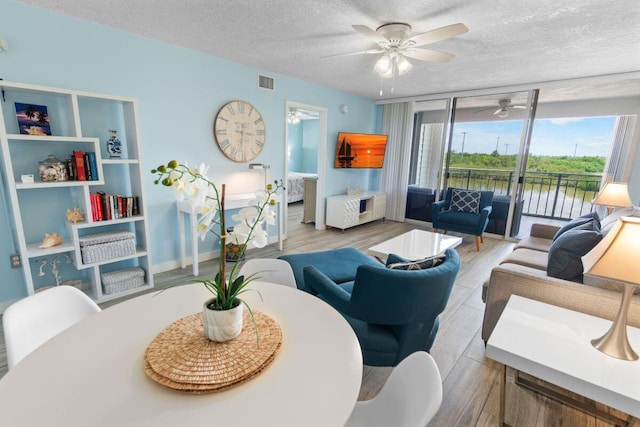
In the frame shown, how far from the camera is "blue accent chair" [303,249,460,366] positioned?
4.77 feet

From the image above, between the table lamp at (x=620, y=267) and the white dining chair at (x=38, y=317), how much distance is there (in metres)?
2.31

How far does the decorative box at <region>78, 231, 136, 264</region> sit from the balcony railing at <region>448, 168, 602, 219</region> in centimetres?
506

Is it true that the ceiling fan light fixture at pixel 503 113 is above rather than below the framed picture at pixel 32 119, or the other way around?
above

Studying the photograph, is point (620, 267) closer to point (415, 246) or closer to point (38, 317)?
point (415, 246)

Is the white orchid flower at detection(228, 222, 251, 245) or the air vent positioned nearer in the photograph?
the white orchid flower at detection(228, 222, 251, 245)

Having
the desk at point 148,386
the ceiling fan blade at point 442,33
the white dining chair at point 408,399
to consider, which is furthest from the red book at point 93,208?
the ceiling fan blade at point 442,33

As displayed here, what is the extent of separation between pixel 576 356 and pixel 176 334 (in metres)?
1.68

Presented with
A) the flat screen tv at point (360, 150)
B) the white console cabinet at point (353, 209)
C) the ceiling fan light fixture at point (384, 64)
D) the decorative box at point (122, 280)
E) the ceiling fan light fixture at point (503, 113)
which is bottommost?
the decorative box at point (122, 280)

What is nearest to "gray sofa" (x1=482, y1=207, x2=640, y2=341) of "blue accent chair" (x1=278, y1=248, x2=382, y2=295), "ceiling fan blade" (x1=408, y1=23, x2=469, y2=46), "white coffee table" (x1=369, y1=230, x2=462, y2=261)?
"white coffee table" (x1=369, y1=230, x2=462, y2=261)

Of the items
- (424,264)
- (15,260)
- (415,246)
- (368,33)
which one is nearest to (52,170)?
(15,260)

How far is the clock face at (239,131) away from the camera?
357 centimetres

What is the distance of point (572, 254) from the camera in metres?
1.89

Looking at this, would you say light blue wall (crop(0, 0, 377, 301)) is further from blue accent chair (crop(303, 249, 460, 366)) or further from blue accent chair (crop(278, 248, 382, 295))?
blue accent chair (crop(303, 249, 460, 366))

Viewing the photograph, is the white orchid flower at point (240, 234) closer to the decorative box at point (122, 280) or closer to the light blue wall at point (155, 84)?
the decorative box at point (122, 280)
